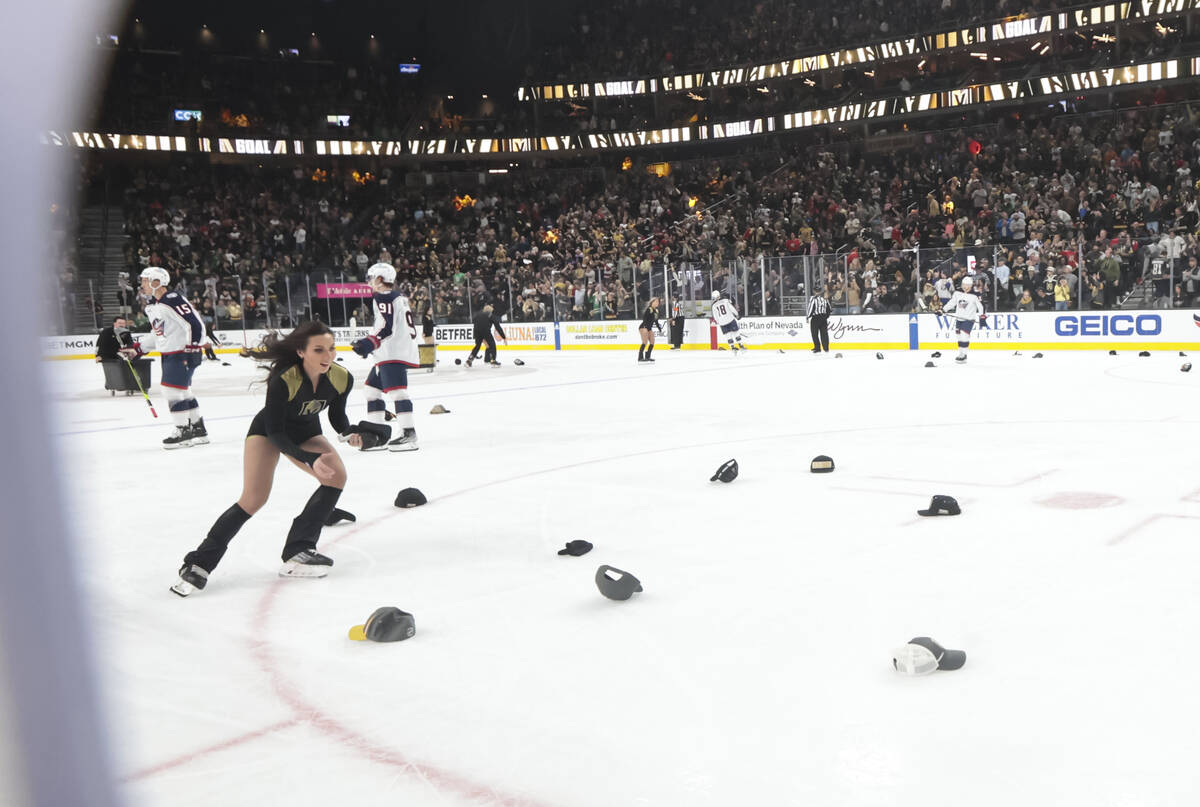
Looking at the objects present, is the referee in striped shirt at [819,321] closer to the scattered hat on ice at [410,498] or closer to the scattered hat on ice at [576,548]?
the scattered hat on ice at [410,498]

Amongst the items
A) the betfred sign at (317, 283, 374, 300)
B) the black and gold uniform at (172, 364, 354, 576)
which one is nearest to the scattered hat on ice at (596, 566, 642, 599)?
the black and gold uniform at (172, 364, 354, 576)

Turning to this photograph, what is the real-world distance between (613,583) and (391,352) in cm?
540

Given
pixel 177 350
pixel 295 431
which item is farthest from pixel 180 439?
pixel 295 431

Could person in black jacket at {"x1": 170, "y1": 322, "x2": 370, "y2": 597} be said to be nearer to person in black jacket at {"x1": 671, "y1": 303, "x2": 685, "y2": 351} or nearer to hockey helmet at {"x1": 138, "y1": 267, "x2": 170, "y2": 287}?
hockey helmet at {"x1": 138, "y1": 267, "x2": 170, "y2": 287}

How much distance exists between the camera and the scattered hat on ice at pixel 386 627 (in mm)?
3461

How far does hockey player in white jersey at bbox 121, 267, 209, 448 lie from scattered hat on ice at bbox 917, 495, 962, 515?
6698mm

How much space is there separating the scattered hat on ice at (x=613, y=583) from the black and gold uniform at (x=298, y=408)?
135 cm

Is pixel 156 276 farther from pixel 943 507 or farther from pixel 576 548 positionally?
pixel 943 507

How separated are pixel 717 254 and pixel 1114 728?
26.7m

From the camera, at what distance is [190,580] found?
4.22 meters

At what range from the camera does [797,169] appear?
1300 inches

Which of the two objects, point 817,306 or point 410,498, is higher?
point 817,306

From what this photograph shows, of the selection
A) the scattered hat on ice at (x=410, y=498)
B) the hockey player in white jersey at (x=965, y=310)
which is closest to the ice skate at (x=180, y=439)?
the scattered hat on ice at (x=410, y=498)

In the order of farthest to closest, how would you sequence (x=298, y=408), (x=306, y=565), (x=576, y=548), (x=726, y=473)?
(x=726, y=473)
(x=576, y=548)
(x=306, y=565)
(x=298, y=408)
